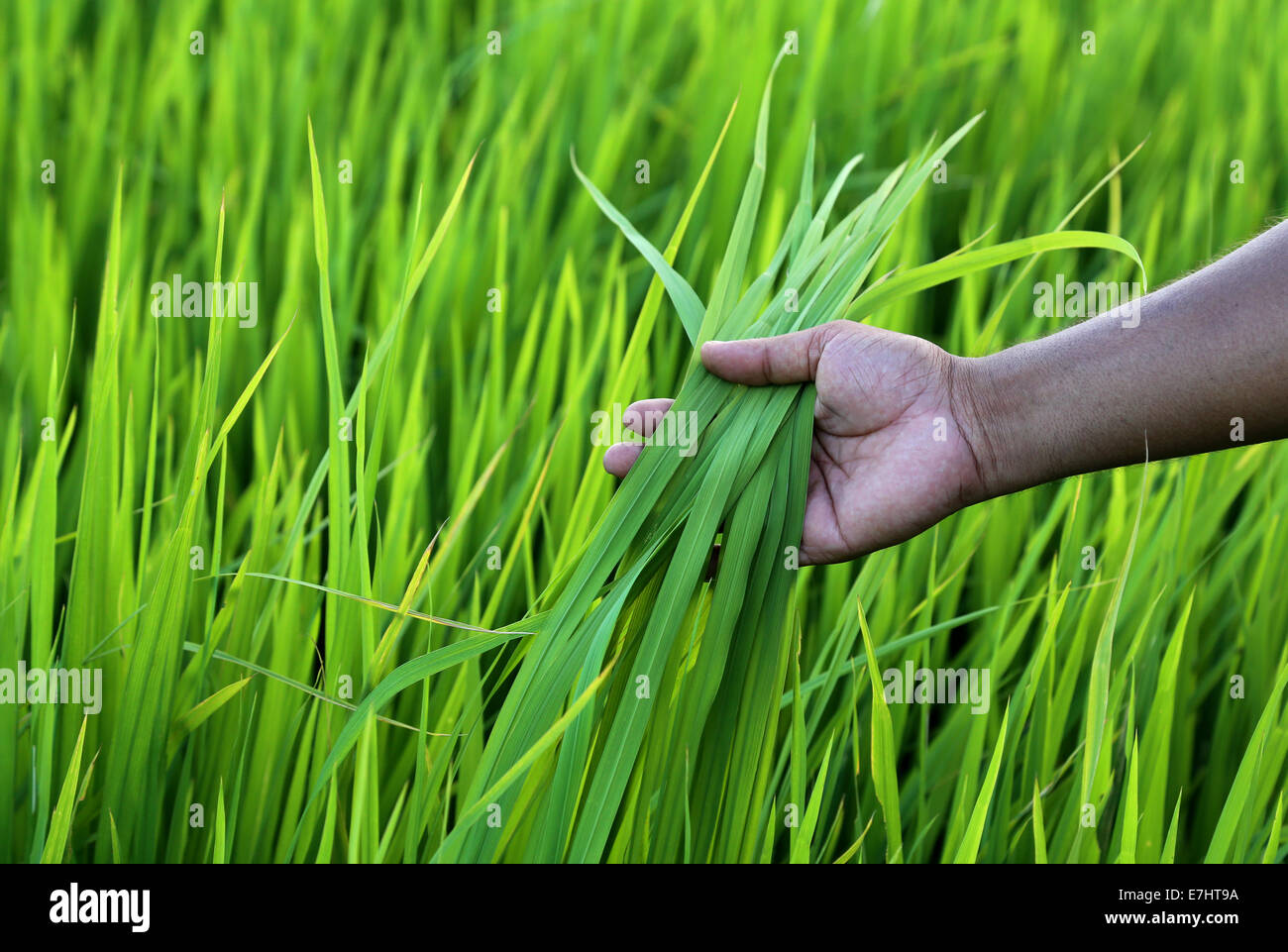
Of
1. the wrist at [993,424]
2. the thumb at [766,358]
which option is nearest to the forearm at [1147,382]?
the wrist at [993,424]

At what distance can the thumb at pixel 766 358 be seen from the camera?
0.84 meters

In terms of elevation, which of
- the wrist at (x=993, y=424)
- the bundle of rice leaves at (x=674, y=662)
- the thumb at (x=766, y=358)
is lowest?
the bundle of rice leaves at (x=674, y=662)

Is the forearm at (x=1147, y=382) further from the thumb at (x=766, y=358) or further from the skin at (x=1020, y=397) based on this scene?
the thumb at (x=766, y=358)

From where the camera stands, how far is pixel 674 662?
780 millimetres

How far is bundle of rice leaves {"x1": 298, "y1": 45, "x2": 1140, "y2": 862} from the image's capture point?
72cm

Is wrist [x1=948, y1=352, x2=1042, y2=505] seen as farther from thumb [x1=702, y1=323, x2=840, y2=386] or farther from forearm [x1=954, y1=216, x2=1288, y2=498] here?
thumb [x1=702, y1=323, x2=840, y2=386]

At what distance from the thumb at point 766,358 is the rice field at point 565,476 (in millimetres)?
24

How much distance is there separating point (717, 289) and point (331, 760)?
0.47 meters

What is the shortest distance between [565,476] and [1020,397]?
0.50 m

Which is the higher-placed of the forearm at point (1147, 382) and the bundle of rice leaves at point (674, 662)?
the forearm at point (1147, 382)

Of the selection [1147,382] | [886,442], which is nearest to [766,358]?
[886,442]

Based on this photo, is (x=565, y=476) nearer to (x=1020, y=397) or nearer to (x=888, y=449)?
(x=888, y=449)

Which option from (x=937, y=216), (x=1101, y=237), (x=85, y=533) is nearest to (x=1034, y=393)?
(x=1101, y=237)

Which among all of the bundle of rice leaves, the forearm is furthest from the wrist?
the bundle of rice leaves
